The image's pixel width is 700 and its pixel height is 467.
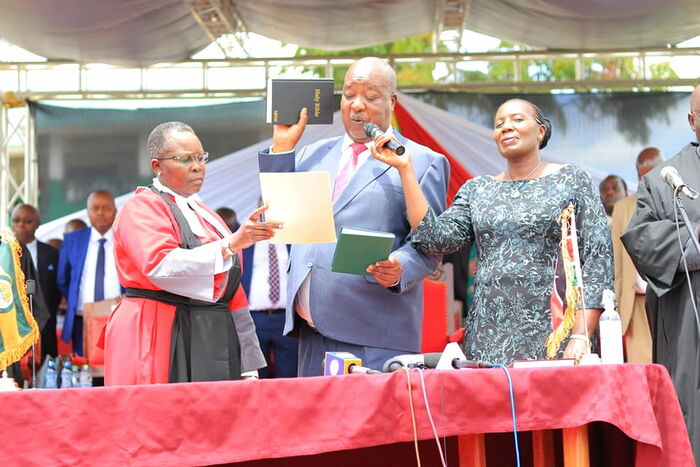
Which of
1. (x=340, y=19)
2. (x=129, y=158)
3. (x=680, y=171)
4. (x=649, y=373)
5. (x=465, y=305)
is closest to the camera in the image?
(x=649, y=373)

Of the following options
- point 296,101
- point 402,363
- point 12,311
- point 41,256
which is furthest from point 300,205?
point 41,256

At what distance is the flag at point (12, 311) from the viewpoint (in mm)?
3469

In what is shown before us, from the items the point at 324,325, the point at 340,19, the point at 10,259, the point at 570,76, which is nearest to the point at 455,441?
the point at 324,325

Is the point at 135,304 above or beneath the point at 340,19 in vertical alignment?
beneath

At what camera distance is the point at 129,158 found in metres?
9.52

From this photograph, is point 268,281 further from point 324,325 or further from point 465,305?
point 324,325

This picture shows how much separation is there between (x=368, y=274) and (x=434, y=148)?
5468mm

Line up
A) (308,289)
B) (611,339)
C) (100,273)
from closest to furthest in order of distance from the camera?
(611,339) → (308,289) → (100,273)

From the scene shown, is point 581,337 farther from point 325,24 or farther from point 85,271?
point 85,271

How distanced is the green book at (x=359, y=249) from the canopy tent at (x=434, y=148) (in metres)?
5.38

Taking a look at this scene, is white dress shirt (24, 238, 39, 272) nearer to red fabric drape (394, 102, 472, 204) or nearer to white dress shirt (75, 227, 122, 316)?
white dress shirt (75, 227, 122, 316)

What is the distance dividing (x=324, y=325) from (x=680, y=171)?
63.2 inches

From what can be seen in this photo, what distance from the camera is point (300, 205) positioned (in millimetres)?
3105

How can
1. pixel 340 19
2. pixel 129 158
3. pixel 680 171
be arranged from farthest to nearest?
pixel 129 158 → pixel 340 19 → pixel 680 171
